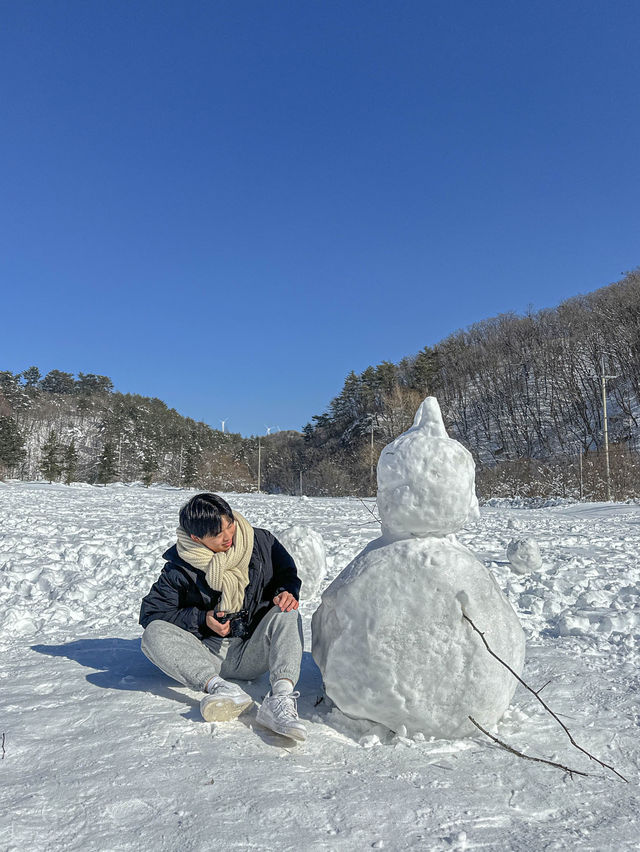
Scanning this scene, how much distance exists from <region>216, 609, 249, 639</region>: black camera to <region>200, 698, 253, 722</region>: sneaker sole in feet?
1.45

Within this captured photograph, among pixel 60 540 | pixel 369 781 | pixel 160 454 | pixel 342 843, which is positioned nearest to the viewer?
pixel 342 843

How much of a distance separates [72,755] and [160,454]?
53584 millimetres

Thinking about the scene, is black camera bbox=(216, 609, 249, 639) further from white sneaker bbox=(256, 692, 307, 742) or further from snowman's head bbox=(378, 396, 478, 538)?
snowman's head bbox=(378, 396, 478, 538)

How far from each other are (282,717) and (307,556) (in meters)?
2.69

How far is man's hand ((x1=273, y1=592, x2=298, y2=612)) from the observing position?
2.80m

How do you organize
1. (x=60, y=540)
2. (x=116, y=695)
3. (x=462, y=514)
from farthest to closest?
(x=60, y=540), (x=116, y=695), (x=462, y=514)

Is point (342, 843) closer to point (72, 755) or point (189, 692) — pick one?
point (72, 755)

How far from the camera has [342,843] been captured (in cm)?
171

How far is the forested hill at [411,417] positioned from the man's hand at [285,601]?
2518cm

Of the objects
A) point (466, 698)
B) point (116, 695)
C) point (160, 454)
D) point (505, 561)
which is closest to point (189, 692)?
point (116, 695)

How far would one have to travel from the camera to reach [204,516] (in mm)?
2797

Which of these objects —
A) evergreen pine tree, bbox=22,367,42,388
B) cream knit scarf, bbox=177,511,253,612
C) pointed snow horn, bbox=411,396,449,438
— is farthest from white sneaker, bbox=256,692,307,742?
evergreen pine tree, bbox=22,367,42,388

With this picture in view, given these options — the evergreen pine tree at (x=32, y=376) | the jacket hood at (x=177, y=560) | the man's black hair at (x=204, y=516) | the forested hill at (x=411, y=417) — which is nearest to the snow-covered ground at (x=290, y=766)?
the jacket hood at (x=177, y=560)

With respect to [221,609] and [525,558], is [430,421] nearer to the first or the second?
[221,609]
